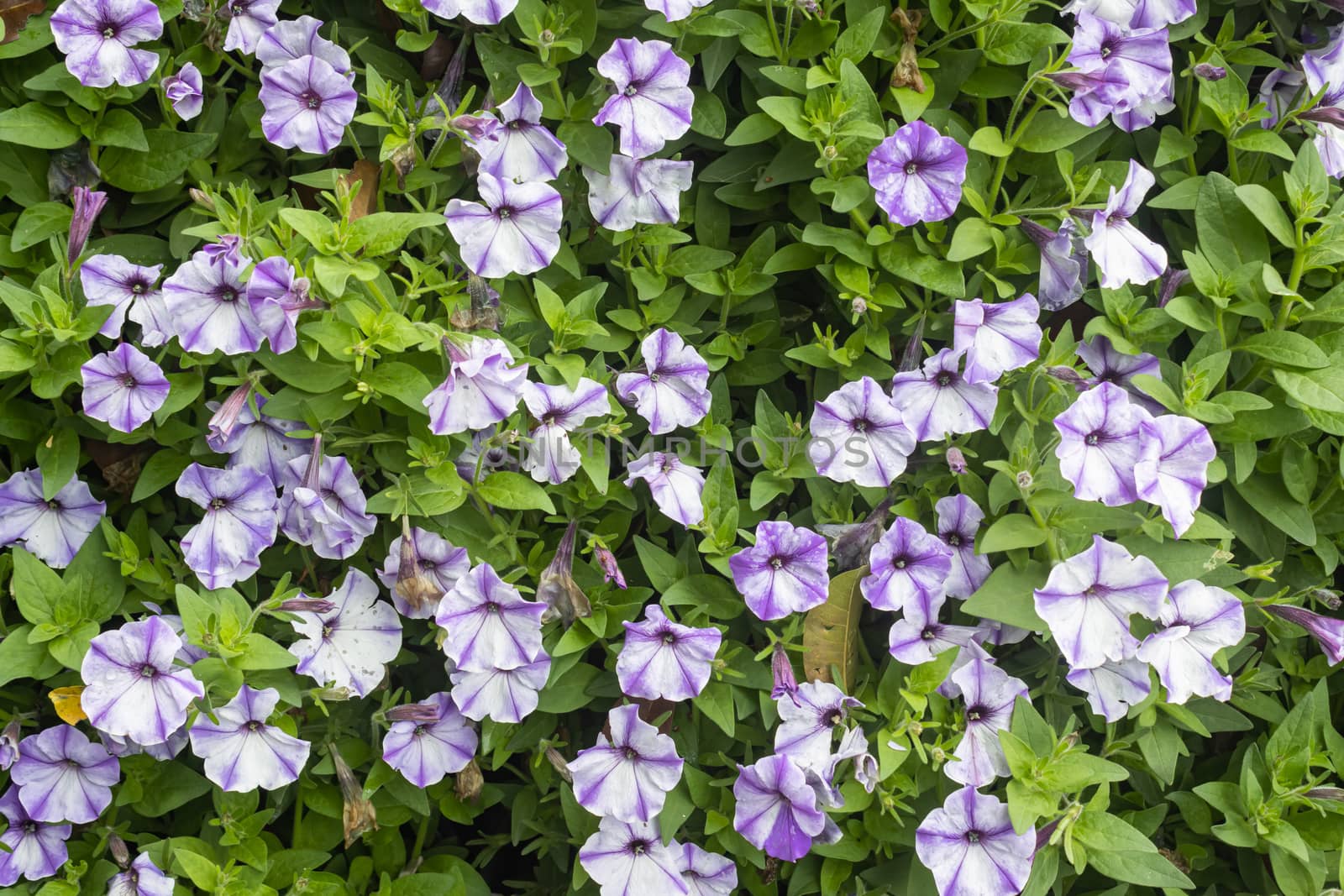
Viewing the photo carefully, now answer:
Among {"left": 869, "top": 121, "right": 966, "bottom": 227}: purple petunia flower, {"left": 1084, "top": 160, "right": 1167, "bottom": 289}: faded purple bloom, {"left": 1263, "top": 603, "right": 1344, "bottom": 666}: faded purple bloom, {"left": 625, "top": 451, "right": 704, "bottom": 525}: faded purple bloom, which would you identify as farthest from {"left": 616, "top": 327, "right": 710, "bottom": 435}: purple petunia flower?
{"left": 1263, "top": 603, "right": 1344, "bottom": 666}: faded purple bloom

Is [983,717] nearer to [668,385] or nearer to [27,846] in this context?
[668,385]

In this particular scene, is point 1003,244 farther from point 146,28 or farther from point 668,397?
point 146,28

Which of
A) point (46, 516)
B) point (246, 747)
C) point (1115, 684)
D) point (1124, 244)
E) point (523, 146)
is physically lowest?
point (246, 747)

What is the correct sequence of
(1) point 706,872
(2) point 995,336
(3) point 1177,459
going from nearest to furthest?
(3) point 1177,459 → (2) point 995,336 → (1) point 706,872

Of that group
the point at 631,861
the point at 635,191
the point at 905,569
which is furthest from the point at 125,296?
the point at 905,569

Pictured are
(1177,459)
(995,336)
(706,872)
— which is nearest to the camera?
(1177,459)

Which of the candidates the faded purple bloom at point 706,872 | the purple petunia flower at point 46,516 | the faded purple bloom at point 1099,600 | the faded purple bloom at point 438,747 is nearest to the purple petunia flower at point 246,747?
the faded purple bloom at point 438,747
